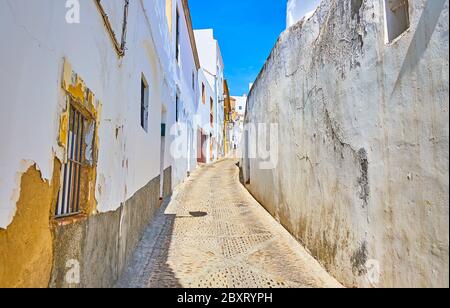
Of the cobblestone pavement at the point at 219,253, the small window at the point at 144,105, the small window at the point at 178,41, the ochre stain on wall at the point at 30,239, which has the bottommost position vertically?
the cobblestone pavement at the point at 219,253

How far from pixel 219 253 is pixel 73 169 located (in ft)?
8.48

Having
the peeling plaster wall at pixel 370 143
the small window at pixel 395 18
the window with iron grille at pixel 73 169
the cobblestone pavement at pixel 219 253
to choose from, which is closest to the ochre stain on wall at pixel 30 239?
the window with iron grille at pixel 73 169

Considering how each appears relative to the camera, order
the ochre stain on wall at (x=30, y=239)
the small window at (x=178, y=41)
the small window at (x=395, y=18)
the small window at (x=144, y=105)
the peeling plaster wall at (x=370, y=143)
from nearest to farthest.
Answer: the ochre stain on wall at (x=30, y=239)
the peeling plaster wall at (x=370, y=143)
the small window at (x=395, y=18)
the small window at (x=144, y=105)
the small window at (x=178, y=41)

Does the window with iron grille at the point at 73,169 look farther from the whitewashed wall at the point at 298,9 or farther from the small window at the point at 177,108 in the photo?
the small window at the point at 177,108

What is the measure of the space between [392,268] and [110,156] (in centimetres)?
282

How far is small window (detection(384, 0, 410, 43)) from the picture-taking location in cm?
289

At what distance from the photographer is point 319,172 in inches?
163

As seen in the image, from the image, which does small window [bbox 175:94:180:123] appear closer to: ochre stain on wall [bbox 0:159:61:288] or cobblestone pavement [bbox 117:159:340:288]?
cobblestone pavement [bbox 117:159:340:288]

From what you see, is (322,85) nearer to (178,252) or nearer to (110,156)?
(110,156)

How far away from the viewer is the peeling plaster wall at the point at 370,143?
2.25m

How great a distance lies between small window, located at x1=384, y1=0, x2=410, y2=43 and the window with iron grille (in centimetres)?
269

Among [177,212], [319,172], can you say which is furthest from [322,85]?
[177,212]

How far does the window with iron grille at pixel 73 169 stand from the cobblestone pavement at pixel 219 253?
1.42 meters

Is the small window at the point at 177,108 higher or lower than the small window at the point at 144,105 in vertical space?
higher
